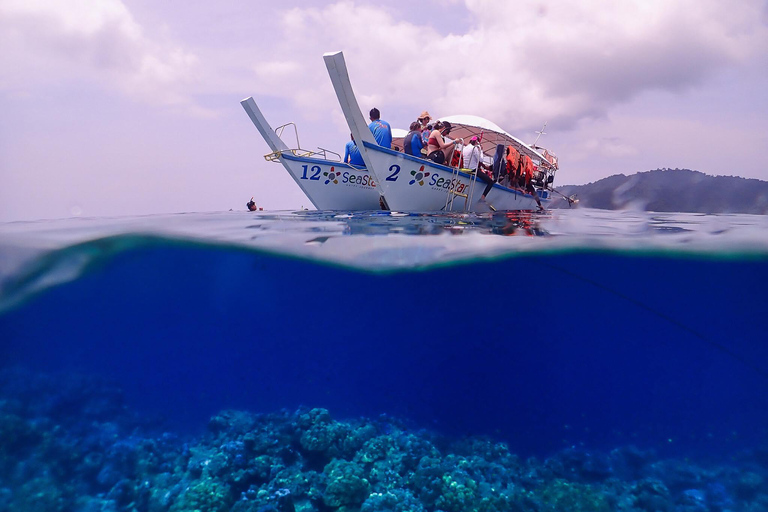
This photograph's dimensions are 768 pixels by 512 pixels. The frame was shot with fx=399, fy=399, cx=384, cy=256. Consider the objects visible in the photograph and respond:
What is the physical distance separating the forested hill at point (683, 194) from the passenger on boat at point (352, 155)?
45.8ft

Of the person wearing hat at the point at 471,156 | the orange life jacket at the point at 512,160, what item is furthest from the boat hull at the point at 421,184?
the orange life jacket at the point at 512,160

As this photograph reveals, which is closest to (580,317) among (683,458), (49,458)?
(683,458)

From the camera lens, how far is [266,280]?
1048cm

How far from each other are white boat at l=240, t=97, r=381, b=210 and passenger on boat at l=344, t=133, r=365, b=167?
0.34 metres

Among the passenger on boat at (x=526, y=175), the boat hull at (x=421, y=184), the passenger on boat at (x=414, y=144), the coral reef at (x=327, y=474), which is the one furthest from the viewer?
the passenger on boat at (x=526, y=175)

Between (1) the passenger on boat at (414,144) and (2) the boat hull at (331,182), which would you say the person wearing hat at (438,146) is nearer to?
(1) the passenger on boat at (414,144)

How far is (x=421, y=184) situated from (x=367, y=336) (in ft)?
17.8

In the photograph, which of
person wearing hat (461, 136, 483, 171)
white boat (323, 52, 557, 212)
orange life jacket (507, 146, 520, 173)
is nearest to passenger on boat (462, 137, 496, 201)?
person wearing hat (461, 136, 483, 171)

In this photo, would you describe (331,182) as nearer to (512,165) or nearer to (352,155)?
(352,155)

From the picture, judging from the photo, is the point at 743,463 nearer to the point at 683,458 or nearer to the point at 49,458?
the point at 683,458

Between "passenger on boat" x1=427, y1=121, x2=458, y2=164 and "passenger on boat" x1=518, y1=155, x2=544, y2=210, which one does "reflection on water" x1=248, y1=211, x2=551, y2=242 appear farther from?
"passenger on boat" x1=518, y1=155, x2=544, y2=210

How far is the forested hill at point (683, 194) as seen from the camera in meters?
23.8

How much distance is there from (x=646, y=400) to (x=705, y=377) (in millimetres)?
3835

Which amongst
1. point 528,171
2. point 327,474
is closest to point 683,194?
point 528,171
